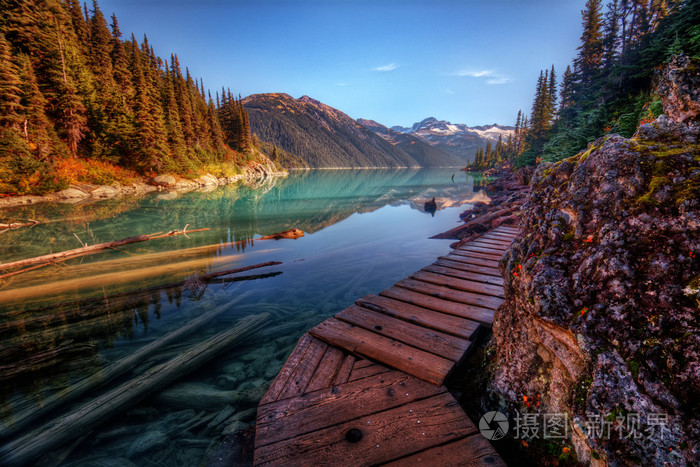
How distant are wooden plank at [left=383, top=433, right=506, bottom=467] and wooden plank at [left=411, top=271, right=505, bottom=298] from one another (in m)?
2.97

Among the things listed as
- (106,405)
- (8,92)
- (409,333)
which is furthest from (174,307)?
(8,92)

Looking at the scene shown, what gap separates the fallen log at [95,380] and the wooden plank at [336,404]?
2955mm

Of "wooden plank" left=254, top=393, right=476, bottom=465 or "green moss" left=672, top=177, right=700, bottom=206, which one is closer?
"green moss" left=672, top=177, right=700, bottom=206

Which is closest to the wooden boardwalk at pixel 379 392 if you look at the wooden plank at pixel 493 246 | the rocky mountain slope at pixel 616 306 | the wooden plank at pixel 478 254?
the rocky mountain slope at pixel 616 306

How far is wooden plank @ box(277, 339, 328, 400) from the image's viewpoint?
264cm

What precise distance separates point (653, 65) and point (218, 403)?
28.9 metres

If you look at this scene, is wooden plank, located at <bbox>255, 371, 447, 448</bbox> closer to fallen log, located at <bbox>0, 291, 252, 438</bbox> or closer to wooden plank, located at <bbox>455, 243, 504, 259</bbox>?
fallen log, located at <bbox>0, 291, 252, 438</bbox>

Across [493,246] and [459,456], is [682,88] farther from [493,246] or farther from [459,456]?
[459,456]

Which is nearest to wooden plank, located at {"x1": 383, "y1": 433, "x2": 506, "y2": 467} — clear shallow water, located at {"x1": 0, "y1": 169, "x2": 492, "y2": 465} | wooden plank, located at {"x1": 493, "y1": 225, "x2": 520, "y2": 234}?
clear shallow water, located at {"x1": 0, "y1": 169, "x2": 492, "y2": 465}

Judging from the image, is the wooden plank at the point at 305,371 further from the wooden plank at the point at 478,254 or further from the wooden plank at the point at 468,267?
the wooden plank at the point at 478,254

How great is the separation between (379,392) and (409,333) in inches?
43.4

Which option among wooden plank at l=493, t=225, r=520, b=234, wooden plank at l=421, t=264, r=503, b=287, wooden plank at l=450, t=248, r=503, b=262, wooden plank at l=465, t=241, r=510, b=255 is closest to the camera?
wooden plank at l=421, t=264, r=503, b=287

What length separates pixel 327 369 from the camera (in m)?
2.95

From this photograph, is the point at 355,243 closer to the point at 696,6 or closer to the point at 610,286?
the point at 610,286
